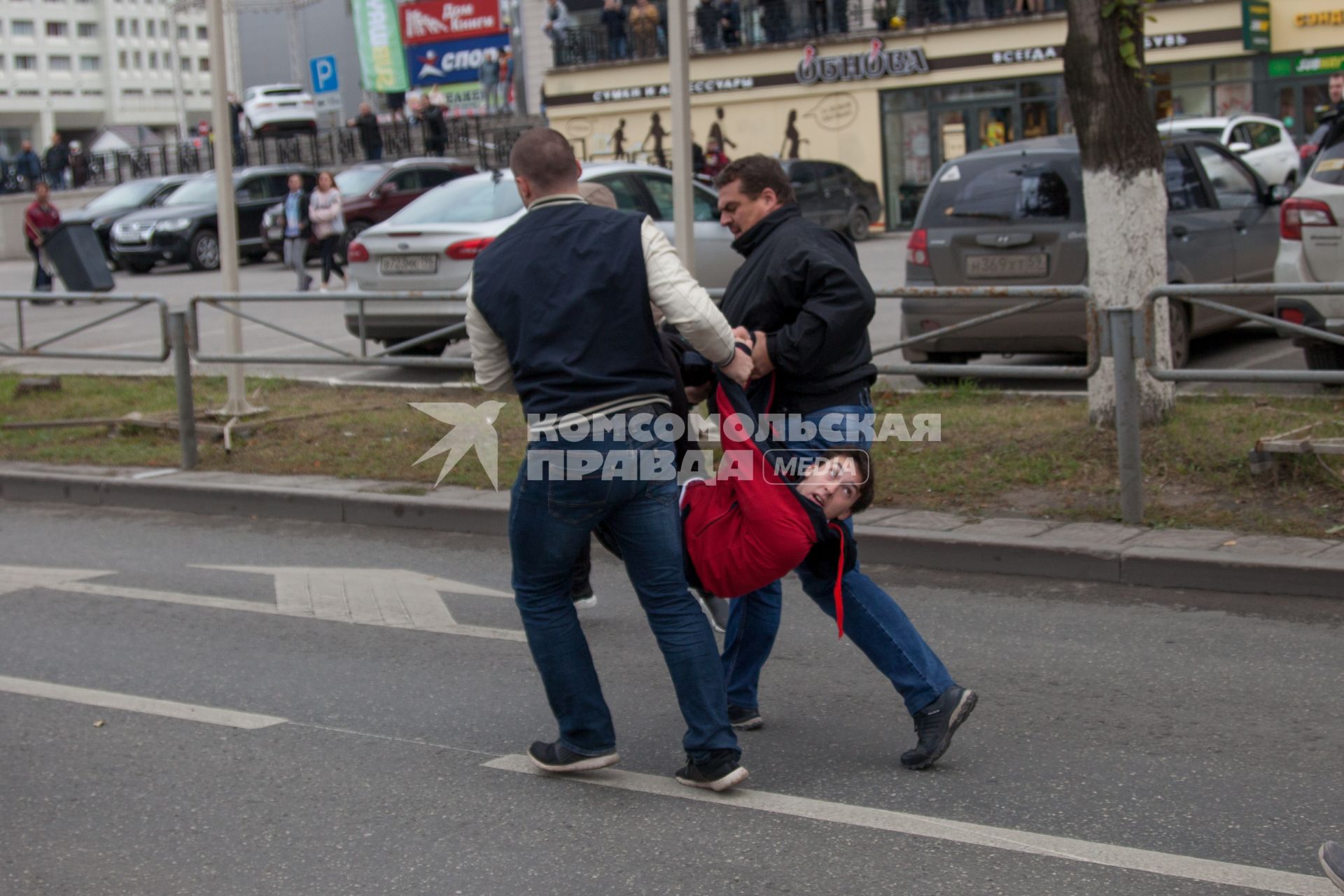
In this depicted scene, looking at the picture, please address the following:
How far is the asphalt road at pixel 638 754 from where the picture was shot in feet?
12.9

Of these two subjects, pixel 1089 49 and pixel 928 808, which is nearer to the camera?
pixel 928 808

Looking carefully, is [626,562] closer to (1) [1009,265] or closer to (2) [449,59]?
(1) [1009,265]

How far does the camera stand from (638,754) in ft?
15.9

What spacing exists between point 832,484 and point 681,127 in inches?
243

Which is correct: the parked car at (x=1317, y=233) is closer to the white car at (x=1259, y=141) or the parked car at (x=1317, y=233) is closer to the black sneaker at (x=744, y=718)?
the black sneaker at (x=744, y=718)

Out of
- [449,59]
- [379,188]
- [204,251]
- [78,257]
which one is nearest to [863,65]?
[379,188]

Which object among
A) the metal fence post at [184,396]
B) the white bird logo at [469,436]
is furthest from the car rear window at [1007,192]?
the metal fence post at [184,396]

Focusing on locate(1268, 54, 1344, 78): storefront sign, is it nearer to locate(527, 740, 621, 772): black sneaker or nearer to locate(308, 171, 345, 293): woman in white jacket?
locate(308, 171, 345, 293): woman in white jacket

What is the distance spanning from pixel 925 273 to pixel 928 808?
292 inches

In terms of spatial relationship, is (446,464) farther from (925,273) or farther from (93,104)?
(93,104)

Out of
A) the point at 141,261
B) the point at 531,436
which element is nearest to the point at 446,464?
the point at 531,436

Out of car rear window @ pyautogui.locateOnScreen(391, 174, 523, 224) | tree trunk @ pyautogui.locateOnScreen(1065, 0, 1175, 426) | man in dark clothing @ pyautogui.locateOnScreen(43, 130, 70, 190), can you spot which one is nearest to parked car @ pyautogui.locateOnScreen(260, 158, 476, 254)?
car rear window @ pyautogui.locateOnScreen(391, 174, 523, 224)

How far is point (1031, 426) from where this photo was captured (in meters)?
8.53

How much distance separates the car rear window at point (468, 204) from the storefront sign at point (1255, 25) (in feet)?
64.4
